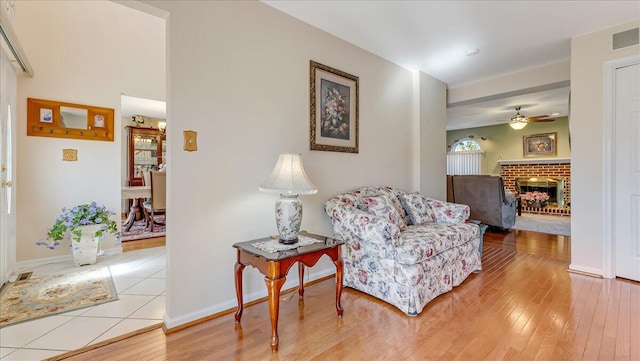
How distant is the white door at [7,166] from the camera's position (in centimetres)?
249

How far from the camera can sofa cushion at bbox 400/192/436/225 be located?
2986 mm

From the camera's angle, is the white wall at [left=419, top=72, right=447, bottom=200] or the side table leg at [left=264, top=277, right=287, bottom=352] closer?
the side table leg at [left=264, top=277, right=287, bottom=352]

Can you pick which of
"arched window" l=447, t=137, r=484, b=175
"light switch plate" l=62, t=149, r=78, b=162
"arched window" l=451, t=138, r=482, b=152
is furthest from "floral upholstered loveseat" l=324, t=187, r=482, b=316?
"arched window" l=451, t=138, r=482, b=152

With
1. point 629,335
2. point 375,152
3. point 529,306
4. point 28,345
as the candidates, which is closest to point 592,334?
point 629,335

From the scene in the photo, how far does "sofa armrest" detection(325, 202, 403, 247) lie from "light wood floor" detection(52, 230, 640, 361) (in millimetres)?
517

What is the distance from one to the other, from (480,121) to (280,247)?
24.9ft

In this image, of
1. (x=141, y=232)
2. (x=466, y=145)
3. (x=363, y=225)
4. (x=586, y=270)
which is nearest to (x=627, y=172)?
(x=586, y=270)

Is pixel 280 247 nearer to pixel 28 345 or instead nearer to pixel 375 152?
pixel 28 345

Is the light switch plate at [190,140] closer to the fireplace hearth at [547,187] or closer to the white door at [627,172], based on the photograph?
the white door at [627,172]

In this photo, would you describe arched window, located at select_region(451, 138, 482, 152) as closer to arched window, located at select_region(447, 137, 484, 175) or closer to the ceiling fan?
arched window, located at select_region(447, 137, 484, 175)

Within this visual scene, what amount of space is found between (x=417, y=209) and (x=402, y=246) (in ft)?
3.37

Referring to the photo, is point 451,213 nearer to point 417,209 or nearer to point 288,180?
point 417,209

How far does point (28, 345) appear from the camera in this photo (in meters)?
1.65

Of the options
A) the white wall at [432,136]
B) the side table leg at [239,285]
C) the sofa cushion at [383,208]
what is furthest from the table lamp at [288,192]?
the white wall at [432,136]
